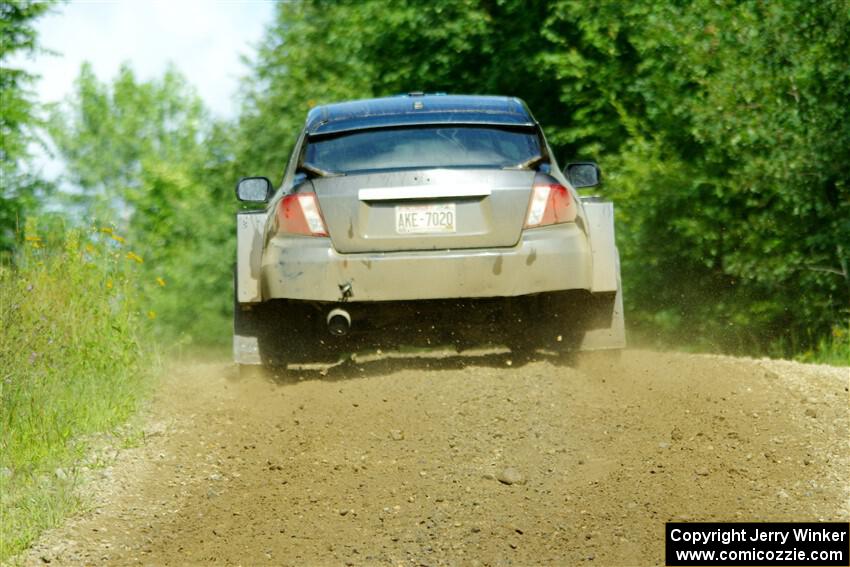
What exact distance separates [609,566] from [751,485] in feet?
4.34

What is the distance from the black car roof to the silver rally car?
0.7 inches

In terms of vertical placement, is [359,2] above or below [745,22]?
above

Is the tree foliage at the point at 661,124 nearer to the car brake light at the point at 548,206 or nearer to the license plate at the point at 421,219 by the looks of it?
the license plate at the point at 421,219

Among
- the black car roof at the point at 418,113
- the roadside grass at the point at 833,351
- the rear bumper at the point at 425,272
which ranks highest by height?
the black car roof at the point at 418,113

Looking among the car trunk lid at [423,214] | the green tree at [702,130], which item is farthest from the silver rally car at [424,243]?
the green tree at [702,130]

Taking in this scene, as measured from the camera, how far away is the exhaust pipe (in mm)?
8773

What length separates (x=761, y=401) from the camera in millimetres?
8094

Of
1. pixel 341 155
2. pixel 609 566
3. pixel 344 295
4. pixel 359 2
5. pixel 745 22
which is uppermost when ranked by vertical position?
pixel 359 2

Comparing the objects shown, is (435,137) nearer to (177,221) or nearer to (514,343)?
(514,343)

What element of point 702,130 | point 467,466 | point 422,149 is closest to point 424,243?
point 422,149

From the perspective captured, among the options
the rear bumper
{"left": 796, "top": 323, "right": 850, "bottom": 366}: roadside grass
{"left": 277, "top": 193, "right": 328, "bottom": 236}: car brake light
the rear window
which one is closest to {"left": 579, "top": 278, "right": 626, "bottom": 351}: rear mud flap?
the rear bumper

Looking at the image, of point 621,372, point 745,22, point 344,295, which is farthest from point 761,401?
point 745,22

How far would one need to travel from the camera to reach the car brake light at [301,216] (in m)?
8.57

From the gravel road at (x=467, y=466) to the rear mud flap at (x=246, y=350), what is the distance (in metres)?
0.18
